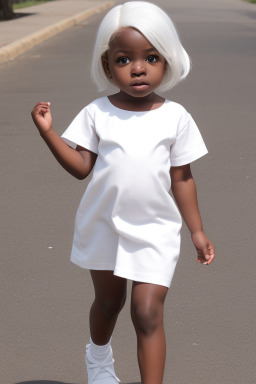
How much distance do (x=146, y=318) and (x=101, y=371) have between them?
0.49 meters

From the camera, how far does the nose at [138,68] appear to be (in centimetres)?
308

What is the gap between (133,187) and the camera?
10.2ft

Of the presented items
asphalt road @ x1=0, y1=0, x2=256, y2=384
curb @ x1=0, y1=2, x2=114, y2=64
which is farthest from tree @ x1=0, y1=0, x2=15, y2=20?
asphalt road @ x1=0, y1=0, x2=256, y2=384

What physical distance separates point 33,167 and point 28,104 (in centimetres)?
349

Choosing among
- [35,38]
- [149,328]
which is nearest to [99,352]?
[149,328]

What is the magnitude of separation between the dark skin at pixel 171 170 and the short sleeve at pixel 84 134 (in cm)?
4

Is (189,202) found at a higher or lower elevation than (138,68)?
lower

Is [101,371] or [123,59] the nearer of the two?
[123,59]

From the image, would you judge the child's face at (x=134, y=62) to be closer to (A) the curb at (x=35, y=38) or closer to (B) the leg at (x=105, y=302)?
(B) the leg at (x=105, y=302)

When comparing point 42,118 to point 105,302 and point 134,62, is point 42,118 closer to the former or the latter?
point 134,62

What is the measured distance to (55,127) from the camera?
30.6ft

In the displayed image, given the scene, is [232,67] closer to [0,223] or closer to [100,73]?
[0,223]

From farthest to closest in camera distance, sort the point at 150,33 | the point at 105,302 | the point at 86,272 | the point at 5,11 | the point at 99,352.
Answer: the point at 5,11 < the point at 86,272 < the point at 99,352 < the point at 105,302 < the point at 150,33

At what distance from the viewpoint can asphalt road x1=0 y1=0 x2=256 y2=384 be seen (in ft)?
12.8
